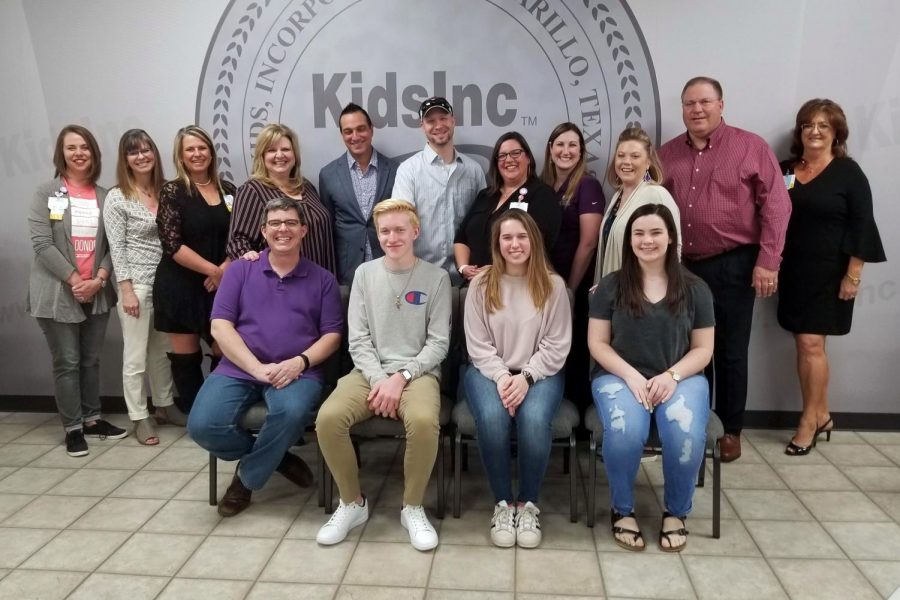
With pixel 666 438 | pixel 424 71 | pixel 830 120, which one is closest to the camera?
pixel 666 438

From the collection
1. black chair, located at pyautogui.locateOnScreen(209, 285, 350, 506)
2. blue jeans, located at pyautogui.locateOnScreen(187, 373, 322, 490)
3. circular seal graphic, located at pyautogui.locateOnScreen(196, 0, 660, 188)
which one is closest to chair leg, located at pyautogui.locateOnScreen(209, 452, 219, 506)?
black chair, located at pyautogui.locateOnScreen(209, 285, 350, 506)

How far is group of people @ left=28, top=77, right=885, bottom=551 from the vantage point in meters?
2.40

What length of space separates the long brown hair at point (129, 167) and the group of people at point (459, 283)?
0.04ft

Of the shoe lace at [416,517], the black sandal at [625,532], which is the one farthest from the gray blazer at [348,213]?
the black sandal at [625,532]

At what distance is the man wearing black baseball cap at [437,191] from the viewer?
3002 millimetres

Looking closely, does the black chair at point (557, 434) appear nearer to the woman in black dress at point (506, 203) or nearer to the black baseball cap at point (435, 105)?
the woman in black dress at point (506, 203)

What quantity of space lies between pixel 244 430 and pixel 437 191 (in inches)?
53.3

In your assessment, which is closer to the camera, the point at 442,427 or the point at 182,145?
the point at 442,427

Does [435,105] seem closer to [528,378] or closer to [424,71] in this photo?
[424,71]

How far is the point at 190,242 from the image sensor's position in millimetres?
3072

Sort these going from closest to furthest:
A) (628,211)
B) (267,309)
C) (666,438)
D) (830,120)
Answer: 1. (666,438)
2. (267,309)
3. (628,211)
4. (830,120)

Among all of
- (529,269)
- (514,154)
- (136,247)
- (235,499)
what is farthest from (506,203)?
(136,247)

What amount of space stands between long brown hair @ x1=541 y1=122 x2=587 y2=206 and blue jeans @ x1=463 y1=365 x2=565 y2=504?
0.97m

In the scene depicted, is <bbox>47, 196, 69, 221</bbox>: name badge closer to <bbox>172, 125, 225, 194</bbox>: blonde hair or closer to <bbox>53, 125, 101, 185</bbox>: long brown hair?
<bbox>53, 125, 101, 185</bbox>: long brown hair
